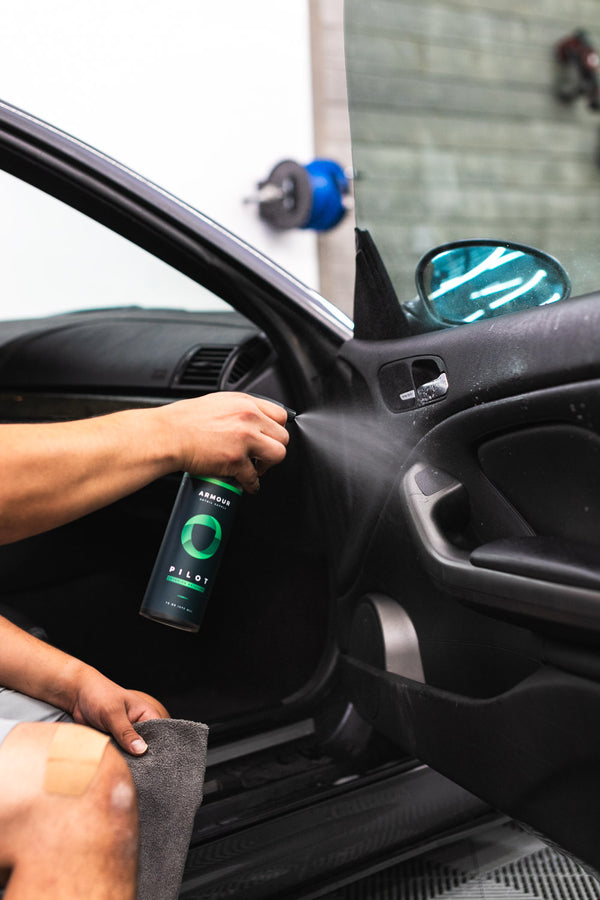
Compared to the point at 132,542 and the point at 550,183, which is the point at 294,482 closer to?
the point at 132,542

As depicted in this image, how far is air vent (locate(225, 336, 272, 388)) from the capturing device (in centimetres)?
165

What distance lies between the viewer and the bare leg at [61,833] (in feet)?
2.39

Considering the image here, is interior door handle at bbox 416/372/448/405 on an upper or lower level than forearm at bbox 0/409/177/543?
upper

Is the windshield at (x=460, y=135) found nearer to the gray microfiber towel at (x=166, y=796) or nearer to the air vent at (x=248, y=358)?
the air vent at (x=248, y=358)

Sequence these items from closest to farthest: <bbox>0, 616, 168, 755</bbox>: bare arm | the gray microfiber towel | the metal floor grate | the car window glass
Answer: the gray microfiber towel < <bbox>0, 616, 168, 755</bbox>: bare arm < the metal floor grate < the car window glass

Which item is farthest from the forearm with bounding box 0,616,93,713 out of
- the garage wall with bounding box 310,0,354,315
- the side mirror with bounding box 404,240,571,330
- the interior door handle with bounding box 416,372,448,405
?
the garage wall with bounding box 310,0,354,315

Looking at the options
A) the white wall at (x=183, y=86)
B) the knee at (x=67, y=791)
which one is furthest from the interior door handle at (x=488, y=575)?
the white wall at (x=183, y=86)

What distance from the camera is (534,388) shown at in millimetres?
1049

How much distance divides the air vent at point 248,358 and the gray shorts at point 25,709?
757 mm

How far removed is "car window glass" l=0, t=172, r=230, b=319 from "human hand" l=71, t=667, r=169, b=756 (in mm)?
3632

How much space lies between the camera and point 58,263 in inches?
191

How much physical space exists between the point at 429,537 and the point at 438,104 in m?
0.60

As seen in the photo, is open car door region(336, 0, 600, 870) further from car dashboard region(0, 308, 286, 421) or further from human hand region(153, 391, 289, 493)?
car dashboard region(0, 308, 286, 421)

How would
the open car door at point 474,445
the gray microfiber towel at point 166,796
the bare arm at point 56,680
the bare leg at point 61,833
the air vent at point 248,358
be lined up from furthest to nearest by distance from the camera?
the air vent at point 248,358 < the bare arm at point 56,680 < the open car door at point 474,445 < the gray microfiber towel at point 166,796 < the bare leg at point 61,833
